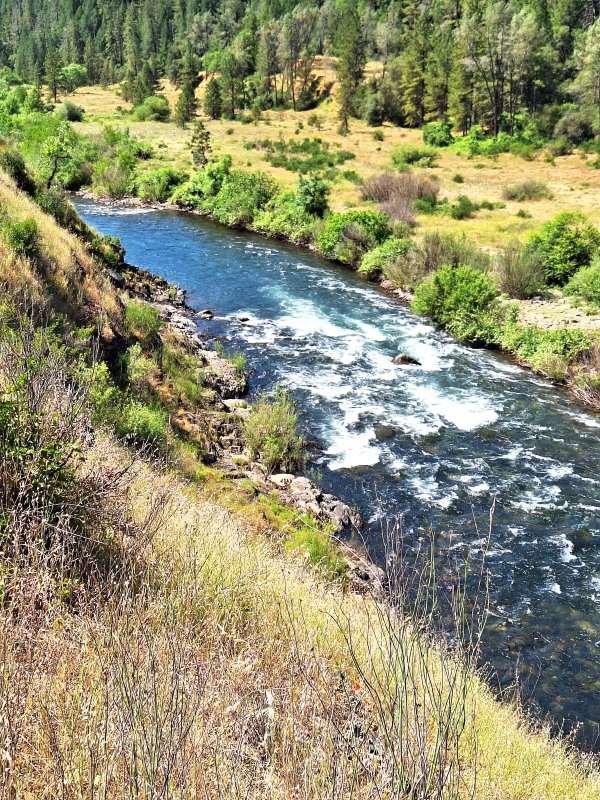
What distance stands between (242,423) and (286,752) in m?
11.8

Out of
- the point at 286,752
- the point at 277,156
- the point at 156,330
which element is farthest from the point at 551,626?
the point at 277,156

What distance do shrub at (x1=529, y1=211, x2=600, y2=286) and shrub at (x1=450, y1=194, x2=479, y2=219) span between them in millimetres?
10904

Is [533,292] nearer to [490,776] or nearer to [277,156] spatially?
[490,776]

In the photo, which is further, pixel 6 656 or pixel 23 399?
pixel 23 399

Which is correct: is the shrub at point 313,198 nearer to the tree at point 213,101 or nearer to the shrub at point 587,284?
the shrub at point 587,284

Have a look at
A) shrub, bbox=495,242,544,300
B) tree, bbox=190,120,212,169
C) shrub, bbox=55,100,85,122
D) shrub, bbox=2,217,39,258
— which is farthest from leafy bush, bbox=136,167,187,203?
shrub, bbox=55,100,85,122

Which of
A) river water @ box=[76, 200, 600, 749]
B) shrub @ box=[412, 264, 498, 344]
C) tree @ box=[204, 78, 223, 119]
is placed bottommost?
river water @ box=[76, 200, 600, 749]

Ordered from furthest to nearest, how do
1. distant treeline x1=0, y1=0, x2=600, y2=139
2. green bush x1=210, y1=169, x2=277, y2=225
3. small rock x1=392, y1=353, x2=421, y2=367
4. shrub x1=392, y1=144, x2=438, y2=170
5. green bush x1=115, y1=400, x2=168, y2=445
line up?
distant treeline x1=0, y1=0, x2=600, y2=139, shrub x1=392, y1=144, x2=438, y2=170, green bush x1=210, y1=169, x2=277, y2=225, small rock x1=392, y1=353, x2=421, y2=367, green bush x1=115, y1=400, x2=168, y2=445

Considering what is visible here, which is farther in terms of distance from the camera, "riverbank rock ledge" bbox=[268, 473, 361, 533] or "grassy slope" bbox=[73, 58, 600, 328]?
"grassy slope" bbox=[73, 58, 600, 328]

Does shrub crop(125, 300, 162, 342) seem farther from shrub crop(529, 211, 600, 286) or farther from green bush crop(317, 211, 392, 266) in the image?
shrub crop(529, 211, 600, 286)

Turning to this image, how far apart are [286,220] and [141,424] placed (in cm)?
2788

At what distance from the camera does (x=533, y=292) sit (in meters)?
24.1

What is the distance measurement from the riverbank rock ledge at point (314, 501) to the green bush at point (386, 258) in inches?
664

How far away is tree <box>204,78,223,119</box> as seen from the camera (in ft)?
273
